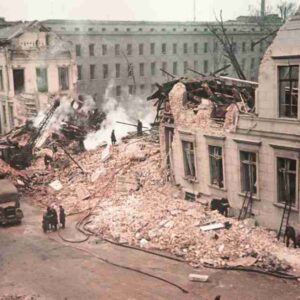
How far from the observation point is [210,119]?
24734 millimetres

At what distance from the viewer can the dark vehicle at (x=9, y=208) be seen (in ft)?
86.3

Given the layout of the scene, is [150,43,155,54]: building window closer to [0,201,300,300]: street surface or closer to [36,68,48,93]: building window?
[36,68,48,93]: building window

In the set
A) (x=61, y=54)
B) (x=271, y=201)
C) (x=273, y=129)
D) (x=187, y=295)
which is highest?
(x=61, y=54)

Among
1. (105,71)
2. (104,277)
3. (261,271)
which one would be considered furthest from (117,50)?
(261,271)

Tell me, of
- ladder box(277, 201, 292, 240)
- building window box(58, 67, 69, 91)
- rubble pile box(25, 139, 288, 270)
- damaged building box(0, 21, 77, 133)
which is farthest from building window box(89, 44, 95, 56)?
ladder box(277, 201, 292, 240)

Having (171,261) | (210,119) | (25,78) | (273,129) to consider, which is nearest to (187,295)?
(171,261)

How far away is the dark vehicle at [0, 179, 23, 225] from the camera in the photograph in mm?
26312

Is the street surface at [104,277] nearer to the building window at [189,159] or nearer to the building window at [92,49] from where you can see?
the building window at [189,159]

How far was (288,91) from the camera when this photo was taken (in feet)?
69.6

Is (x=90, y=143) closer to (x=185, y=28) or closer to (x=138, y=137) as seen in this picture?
(x=138, y=137)

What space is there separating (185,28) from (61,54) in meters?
29.9

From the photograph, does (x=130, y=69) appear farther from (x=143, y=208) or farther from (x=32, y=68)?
(x=143, y=208)

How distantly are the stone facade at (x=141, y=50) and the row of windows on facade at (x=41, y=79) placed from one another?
56.2ft

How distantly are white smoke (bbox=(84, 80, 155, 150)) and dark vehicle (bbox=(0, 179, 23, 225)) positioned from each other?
1103 cm
